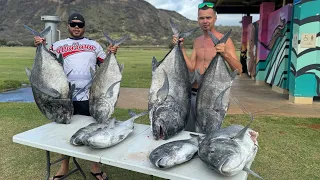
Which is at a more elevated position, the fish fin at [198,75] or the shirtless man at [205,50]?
the shirtless man at [205,50]

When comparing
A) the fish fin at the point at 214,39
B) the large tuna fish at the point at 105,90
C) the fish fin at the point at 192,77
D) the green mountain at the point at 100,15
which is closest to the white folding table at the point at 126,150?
the large tuna fish at the point at 105,90

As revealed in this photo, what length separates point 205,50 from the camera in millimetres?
2766

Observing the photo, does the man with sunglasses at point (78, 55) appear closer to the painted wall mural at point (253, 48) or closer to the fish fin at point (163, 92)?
the fish fin at point (163, 92)

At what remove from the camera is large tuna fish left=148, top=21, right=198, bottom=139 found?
2.44 meters

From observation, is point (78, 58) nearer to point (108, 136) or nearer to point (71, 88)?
point (71, 88)

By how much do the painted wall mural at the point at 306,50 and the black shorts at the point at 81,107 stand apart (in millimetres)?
5765

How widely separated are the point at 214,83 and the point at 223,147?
86 cm

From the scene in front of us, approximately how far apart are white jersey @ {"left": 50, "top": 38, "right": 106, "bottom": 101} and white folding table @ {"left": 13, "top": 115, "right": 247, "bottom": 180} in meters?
0.42

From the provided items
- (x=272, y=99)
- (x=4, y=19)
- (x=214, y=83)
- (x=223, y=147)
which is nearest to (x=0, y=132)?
(x=214, y=83)

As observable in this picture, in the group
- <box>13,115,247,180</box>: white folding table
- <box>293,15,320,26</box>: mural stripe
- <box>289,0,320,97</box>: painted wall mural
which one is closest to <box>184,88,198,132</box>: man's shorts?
<box>13,115,247,180</box>: white folding table

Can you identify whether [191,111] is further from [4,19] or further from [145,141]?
A: [4,19]

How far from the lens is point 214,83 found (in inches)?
99.8

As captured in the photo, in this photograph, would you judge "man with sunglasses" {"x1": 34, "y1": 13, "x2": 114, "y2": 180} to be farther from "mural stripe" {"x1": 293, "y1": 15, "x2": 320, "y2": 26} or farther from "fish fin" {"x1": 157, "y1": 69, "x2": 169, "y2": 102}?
"mural stripe" {"x1": 293, "y1": 15, "x2": 320, "y2": 26}

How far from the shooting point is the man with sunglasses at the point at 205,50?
2.58m
